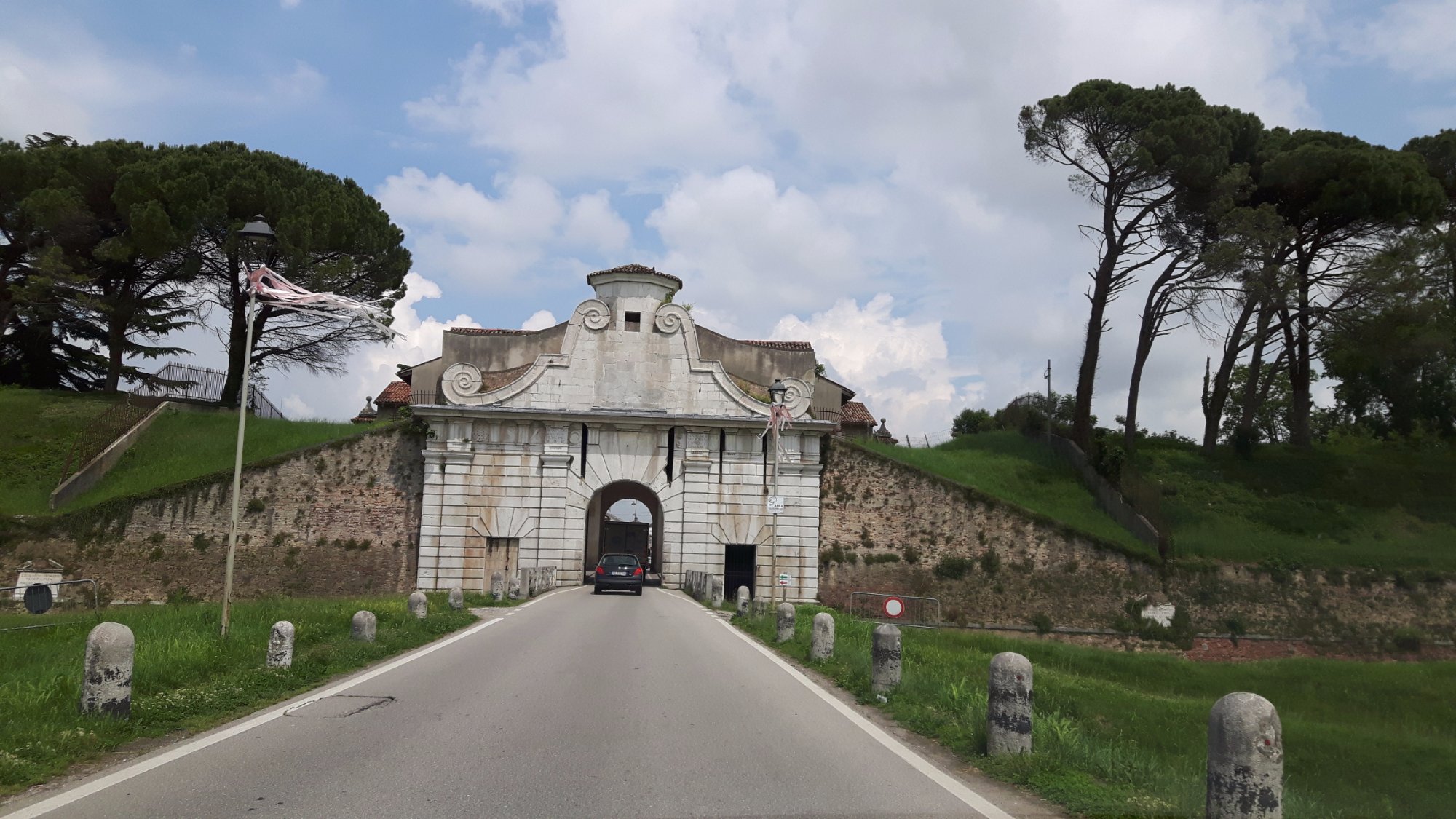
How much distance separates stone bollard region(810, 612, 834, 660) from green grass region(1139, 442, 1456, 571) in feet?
88.5

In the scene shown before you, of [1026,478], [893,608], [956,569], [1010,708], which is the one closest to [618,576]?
[956,569]

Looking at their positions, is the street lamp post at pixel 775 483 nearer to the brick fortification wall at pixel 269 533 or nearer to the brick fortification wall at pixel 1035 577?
the brick fortification wall at pixel 1035 577

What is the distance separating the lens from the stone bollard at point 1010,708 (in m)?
7.83

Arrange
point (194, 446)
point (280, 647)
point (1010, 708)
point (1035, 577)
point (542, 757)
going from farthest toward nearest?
point (194, 446) < point (1035, 577) < point (280, 647) < point (1010, 708) < point (542, 757)

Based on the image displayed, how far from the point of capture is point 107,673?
848 cm

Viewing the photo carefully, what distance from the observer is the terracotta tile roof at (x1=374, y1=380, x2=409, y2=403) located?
54.7 metres

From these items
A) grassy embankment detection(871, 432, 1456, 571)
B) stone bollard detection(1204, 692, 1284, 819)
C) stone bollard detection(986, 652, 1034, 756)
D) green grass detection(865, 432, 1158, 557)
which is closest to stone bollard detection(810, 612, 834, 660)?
stone bollard detection(986, 652, 1034, 756)

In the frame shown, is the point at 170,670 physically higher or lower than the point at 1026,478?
lower

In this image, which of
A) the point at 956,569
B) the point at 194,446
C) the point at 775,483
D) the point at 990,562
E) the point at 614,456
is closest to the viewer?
the point at 775,483

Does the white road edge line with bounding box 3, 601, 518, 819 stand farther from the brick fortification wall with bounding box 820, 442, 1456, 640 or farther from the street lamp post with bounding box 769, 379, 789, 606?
the brick fortification wall with bounding box 820, 442, 1456, 640

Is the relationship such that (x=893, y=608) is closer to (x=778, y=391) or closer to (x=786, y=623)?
(x=786, y=623)

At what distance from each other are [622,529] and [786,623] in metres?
33.5

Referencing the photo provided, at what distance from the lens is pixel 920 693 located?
10.8 m

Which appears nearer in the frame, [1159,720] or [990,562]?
[1159,720]
